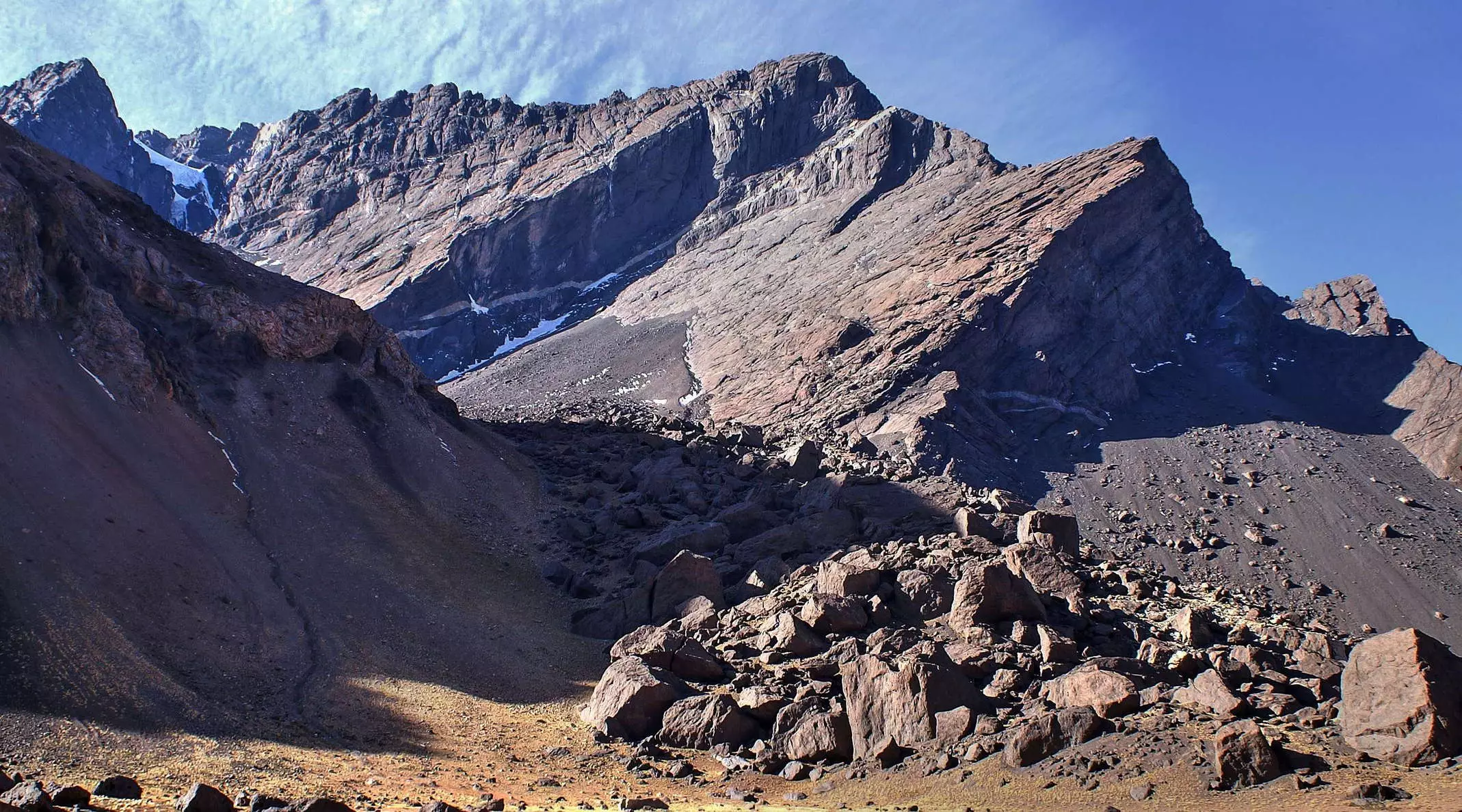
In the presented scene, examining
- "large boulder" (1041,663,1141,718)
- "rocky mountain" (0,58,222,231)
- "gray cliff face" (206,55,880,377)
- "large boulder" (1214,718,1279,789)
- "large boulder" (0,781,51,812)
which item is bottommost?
"large boulder" (1214,718,1279,789)

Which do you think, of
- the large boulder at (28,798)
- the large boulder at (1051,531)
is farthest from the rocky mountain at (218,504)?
the large boulder at (1051,531)

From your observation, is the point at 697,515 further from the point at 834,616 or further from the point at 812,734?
the point at 812,734

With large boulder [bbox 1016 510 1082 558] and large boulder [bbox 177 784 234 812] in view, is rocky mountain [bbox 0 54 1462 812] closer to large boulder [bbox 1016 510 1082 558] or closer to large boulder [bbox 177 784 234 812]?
large boulder [bbox 177 784 234 812]

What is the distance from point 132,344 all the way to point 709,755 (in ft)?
68.2

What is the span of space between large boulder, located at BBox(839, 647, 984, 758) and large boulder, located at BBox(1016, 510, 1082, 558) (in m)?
10.8

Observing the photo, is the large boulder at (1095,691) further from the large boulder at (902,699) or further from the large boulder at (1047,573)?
the large boulder at (1047,573)

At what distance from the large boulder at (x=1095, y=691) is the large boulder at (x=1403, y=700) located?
2.98 metres

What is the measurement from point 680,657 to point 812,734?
180 inches

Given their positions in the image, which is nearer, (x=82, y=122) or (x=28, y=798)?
(x=28, y=798)

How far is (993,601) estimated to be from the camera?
22703 millimetres

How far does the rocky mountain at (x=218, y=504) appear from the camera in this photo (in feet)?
62.7

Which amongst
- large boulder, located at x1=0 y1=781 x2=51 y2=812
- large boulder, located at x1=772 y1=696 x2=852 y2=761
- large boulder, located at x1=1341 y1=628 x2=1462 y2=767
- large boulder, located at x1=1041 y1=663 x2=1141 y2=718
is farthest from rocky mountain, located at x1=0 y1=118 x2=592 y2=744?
large boulder, located at x1=1341 y1=628 x2=1462 y2=767

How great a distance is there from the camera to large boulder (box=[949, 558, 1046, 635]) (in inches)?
890

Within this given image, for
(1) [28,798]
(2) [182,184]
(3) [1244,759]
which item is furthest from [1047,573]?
(2) [182,184]
